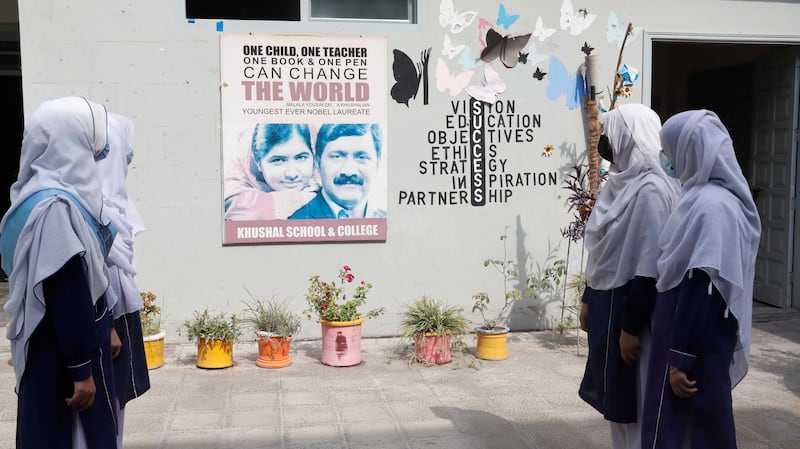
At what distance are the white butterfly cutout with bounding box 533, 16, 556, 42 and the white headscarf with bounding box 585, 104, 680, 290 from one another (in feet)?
11.1

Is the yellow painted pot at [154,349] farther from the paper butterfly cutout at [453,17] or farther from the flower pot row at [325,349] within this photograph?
the paper butterfly cutout at [453,17]

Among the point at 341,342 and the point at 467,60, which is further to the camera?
the point at 467,60

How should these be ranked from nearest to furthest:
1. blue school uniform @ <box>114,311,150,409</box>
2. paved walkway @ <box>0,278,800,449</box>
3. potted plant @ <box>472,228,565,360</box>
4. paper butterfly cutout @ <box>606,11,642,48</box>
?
blue school uniform @ <box>114,311,150,409</box> < paved walkway @ <box>0,278,800,449</box> < potted plant @ <box>472,228,565,360</box> < paper butterfly cutout @ <box>606,11,642,48</box>

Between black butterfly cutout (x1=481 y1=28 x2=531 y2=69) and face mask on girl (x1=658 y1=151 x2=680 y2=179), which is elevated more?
black butterfly cutout (x1=481 y1=28 x2=531 y2=69)

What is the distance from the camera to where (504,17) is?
21.7 ft

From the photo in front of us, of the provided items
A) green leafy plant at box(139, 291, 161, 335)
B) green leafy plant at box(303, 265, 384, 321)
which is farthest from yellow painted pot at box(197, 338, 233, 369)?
green leafy plant at box(303, 265, 384, 321)

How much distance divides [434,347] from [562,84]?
2.61 meters

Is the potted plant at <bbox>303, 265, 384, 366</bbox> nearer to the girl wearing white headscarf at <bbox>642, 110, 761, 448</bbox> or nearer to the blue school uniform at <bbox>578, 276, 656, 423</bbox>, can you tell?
the blue school uniform at <bbox>578, 276, 656, 423</bbox>

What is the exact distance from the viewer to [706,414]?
2.71 m

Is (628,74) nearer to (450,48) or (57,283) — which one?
(450,48)

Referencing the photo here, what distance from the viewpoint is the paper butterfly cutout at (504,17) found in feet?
21.6

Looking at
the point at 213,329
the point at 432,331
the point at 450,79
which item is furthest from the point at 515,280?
the point at 213,329

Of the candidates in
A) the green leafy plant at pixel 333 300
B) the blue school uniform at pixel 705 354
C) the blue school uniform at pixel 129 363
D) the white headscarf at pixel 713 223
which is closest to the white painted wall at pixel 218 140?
the green leafy plant at pixel 333 300

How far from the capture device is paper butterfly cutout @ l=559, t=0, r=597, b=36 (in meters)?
6.70
